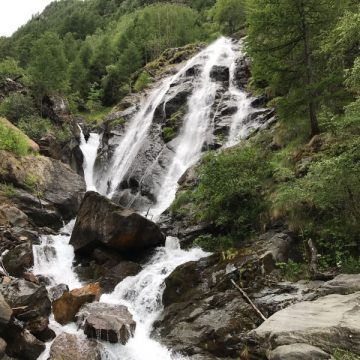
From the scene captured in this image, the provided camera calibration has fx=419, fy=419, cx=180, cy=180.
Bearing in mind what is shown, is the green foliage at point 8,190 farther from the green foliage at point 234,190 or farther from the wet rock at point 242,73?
the wet rock at point 242,73

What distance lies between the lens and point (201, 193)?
19.6 meters

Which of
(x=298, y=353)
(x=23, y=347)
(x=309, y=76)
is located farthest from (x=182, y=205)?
(x=298, y=353)

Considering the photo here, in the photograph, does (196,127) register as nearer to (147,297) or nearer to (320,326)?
(147,297)

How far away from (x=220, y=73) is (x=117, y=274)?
26.4 m

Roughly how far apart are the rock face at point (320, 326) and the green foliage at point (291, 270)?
3700 millimetres

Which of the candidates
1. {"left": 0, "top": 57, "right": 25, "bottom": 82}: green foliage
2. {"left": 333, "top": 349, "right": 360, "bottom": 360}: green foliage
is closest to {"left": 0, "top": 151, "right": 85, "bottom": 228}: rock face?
{"left": 0, "top": 57, "right": 25, "bottom": 82}: green foliage

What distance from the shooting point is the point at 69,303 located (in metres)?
15.5

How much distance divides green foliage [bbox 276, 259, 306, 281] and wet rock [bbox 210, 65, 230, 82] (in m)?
27.4

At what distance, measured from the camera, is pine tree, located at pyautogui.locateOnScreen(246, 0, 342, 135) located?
18500 mm

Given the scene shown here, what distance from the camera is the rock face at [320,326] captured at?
320 inches

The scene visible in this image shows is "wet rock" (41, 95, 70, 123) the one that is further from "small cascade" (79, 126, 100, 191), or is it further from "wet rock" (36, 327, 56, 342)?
"wet rock" (36, 327, 56, 342)

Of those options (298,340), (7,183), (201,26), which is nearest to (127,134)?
(7,183)

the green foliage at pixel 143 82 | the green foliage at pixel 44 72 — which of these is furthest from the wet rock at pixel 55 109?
the green foliage at pixel 143 82

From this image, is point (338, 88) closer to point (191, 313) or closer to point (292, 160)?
point (292, 160)
